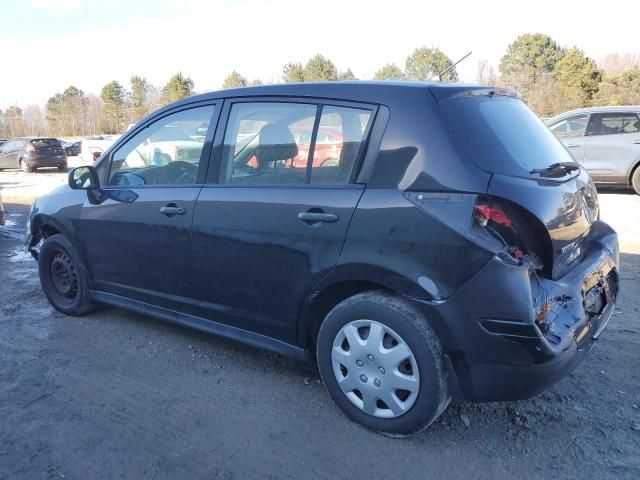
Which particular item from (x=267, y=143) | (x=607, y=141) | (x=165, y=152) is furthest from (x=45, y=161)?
→ (x=267, y=143)

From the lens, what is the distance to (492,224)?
239 cm

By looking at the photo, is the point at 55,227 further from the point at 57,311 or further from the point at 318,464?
the point at 318,464

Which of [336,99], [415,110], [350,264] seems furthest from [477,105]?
[350,264]

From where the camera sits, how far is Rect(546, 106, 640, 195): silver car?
32.9 ft

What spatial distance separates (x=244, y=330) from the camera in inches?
131

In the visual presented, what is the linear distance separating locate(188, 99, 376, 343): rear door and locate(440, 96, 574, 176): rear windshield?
0.47 m

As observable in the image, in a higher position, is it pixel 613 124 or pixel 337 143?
pixel 613 124

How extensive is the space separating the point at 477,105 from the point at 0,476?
9.77ft

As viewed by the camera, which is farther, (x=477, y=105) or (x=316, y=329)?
(x=316, y=329)

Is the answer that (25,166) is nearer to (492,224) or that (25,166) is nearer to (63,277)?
(63,277)

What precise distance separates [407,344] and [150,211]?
204 centimetres

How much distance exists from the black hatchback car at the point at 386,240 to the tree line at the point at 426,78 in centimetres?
1441

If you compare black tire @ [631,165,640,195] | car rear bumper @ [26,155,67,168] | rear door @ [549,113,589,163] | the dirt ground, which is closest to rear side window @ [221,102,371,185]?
the dirt ground

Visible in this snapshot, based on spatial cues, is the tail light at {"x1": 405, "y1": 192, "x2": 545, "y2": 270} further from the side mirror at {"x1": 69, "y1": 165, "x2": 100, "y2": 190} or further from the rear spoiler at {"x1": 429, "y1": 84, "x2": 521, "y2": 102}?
the side mirror at {"x1": 69, "y1": 165, "x2": 100, "y2": 190}
